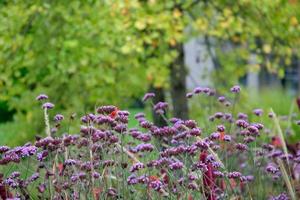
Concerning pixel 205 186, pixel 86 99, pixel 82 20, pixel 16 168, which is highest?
pixel 82 20

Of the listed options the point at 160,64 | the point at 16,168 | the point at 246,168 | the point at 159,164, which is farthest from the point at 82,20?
the point at 159,164

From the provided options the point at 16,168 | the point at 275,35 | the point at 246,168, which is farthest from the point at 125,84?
the point at 16,168

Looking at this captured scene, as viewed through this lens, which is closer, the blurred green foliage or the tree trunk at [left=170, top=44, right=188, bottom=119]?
the blurred green foliage

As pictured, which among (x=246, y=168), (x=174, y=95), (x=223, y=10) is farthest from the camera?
(x=174, y=95)

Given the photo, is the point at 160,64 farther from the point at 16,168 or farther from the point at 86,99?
the point at 16,168

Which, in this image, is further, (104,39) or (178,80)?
(178,80)

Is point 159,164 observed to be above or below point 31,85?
below

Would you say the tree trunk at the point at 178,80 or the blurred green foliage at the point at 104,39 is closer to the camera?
the blurred green foliage at the point at 104,39

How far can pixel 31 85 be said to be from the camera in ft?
28.3

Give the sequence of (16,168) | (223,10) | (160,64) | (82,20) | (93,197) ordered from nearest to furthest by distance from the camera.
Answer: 1. (93,197)
2. (16,168)
3. (82,20)
4. (160,64)
5. (223,10)

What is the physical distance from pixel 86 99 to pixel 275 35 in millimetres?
2250

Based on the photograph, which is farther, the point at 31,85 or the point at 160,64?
the point at 31,85

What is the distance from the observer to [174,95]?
9047 mm

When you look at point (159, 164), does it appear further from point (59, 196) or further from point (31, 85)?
point (31, 85)
